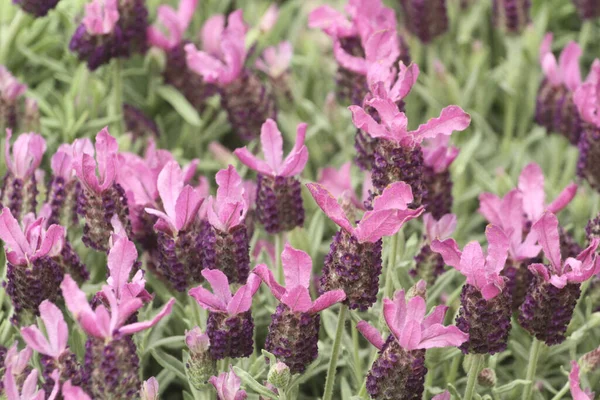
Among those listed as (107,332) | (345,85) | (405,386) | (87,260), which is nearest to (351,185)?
(345,85)

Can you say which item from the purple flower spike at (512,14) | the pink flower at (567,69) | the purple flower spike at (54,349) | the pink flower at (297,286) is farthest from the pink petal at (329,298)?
the purple flower spike at (512,14)

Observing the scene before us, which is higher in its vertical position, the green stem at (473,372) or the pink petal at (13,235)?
the pink petal at (13,235)

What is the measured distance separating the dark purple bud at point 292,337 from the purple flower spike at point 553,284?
318 millimetres

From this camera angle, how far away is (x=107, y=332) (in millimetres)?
1157

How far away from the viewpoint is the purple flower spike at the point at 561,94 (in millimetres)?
1957

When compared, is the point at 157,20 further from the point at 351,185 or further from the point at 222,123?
the point at 351,185

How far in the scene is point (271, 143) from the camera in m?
1.50

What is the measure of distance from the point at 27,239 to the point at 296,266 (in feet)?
1.34

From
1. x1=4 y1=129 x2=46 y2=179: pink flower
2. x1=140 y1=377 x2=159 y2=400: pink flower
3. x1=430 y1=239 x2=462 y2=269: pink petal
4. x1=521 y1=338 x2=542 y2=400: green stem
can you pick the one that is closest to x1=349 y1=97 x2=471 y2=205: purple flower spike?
x1=430 y1=239 x2=462 y2=269: pink petal

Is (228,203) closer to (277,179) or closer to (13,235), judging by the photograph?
(277,179)

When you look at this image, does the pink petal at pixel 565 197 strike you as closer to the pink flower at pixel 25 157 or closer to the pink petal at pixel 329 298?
the pink petal at pixel 329 298

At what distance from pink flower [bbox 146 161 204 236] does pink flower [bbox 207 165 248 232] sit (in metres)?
0.03

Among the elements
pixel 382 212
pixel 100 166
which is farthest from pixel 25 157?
pixel 382 212

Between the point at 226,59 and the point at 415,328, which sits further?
the point at 226,59
